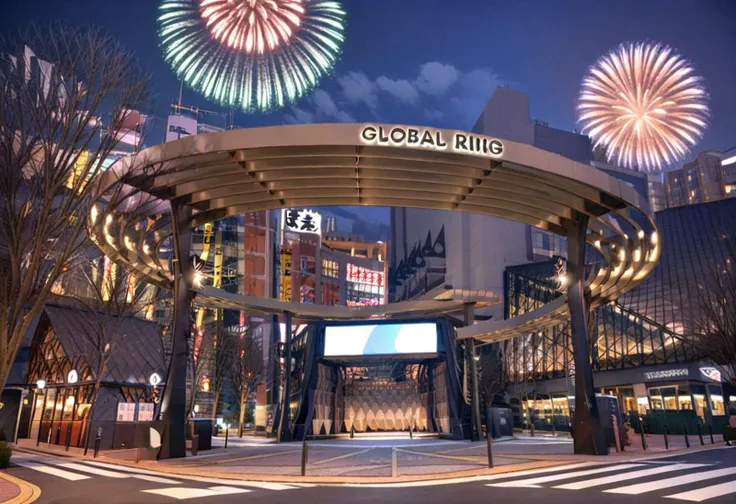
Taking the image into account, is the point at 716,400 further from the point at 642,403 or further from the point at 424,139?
the point at 424,139

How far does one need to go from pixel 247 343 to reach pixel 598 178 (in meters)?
53.5

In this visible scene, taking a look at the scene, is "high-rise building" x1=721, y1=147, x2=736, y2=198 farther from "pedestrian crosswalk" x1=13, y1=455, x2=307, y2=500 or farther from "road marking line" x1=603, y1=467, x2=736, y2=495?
"pedestrian crosswalk" x1=13, y1=455, x2=307, y2=500

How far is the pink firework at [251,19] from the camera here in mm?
31844

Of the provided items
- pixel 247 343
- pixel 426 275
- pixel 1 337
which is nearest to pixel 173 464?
pixel 1 337

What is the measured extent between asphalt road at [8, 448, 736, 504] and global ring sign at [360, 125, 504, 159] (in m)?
9.38

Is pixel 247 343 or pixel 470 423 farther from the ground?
pixel 247 343

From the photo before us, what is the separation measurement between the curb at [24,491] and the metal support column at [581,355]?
17.7 m

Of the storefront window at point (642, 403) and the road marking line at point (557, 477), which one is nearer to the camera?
the road marking line at point (557, 477)

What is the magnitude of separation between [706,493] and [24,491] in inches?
592

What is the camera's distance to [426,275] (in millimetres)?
124750

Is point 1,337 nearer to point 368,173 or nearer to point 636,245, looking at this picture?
point 368,173

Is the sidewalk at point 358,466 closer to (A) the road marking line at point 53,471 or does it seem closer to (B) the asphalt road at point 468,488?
(B) the asphalt road at point 468,488

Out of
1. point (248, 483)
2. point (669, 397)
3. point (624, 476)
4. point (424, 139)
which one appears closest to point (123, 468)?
point (248, 483)

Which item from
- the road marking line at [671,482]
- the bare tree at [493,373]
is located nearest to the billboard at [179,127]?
the bare tree at [493,373]
